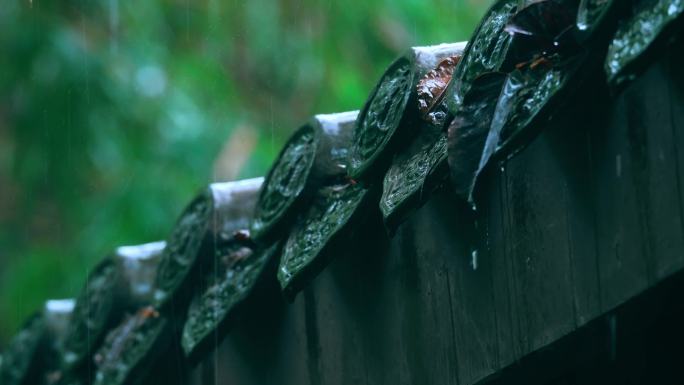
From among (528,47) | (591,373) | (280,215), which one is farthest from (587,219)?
(280,215)

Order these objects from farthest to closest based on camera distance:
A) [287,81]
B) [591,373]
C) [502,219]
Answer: [287,81] → [591,373] → [502,219]

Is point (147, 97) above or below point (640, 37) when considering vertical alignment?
below

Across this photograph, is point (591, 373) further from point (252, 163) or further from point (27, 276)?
point (27, 276)

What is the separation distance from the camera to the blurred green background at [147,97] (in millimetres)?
9609

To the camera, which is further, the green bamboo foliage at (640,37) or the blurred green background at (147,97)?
the blurred green background at (147,97)

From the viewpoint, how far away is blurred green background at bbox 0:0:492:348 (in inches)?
378

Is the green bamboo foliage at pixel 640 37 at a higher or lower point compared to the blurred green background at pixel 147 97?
higher

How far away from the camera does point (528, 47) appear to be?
1.75 meters

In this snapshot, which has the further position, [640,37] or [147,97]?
[147,97]

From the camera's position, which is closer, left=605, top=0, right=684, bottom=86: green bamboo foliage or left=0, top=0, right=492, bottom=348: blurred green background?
left=605, top=0, right=684, bottom=86: green bamboo foliage

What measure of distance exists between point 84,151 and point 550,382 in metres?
8.00

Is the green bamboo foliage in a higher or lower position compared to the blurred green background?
higher

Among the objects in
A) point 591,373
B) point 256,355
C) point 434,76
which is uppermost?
point 434,76

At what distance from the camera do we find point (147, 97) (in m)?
10.2
